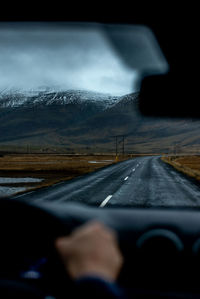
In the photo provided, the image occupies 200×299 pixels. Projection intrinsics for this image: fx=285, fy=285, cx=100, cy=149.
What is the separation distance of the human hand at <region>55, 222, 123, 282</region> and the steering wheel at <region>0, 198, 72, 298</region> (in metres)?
0.44

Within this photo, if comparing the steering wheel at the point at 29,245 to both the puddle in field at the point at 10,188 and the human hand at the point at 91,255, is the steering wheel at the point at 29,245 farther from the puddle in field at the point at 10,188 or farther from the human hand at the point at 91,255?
the puddle in field at the point at 10,188

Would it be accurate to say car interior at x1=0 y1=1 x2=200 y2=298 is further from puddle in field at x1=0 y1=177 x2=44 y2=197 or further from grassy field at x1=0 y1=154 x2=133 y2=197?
grassy field at x1=0 y1=154 x2=133 y2=197

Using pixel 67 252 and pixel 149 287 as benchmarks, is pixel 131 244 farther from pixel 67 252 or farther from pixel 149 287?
pixel 67 252

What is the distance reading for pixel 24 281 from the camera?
84.3 inches

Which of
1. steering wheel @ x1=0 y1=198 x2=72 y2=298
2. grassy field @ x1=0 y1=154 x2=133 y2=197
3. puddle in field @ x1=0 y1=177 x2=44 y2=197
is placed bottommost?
grassy field @ x1=0 y1=154 x2=133 y2=197

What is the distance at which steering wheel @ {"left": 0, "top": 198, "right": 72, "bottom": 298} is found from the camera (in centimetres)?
211

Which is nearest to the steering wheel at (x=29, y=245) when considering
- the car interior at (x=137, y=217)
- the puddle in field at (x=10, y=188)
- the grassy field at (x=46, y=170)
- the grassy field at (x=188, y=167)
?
the car interior at (x=137, y=217)

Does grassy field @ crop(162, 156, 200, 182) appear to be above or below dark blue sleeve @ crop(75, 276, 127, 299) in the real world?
below

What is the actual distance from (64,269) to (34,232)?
0.54m

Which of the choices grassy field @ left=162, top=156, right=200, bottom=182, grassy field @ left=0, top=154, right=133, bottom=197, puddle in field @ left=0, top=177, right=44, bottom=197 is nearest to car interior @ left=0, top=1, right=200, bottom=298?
puddle in field @ left=0, top=177, right=44, bottom=197

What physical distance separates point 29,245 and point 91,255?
0.85 m

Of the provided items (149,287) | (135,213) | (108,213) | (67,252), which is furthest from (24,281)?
(135,213)

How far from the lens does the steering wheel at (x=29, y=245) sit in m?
2.11

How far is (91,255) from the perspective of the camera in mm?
1567
